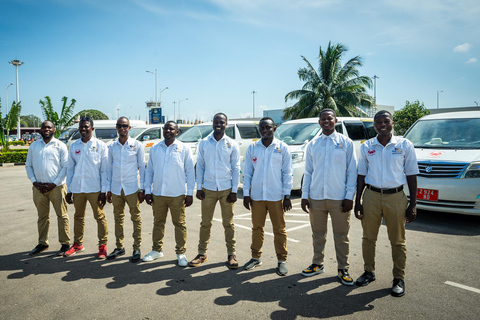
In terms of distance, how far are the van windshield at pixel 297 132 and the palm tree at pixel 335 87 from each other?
51.2 ft

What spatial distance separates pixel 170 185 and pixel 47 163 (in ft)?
6.64

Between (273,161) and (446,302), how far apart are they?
2355 millimetres

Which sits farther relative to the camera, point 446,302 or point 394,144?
point 394,144

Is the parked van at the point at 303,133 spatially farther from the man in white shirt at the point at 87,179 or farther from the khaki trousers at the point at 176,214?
the man in white shirt at the point at 87,179

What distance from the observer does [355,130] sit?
10.6 m

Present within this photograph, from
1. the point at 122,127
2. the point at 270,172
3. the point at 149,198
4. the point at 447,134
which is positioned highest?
the point at 122,127

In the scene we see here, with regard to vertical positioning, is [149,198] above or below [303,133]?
below

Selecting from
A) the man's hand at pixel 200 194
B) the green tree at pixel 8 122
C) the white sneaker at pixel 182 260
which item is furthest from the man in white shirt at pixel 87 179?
the green tree at pixel 8 122

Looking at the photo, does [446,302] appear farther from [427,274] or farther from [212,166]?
[212,166]

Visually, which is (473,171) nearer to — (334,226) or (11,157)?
(334,226)

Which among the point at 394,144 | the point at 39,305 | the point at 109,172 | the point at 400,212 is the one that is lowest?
the point at 39,305

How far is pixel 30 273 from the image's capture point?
439cm

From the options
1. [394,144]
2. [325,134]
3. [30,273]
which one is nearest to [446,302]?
[394,144]

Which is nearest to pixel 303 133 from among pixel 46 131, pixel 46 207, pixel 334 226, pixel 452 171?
pixel 452 171
